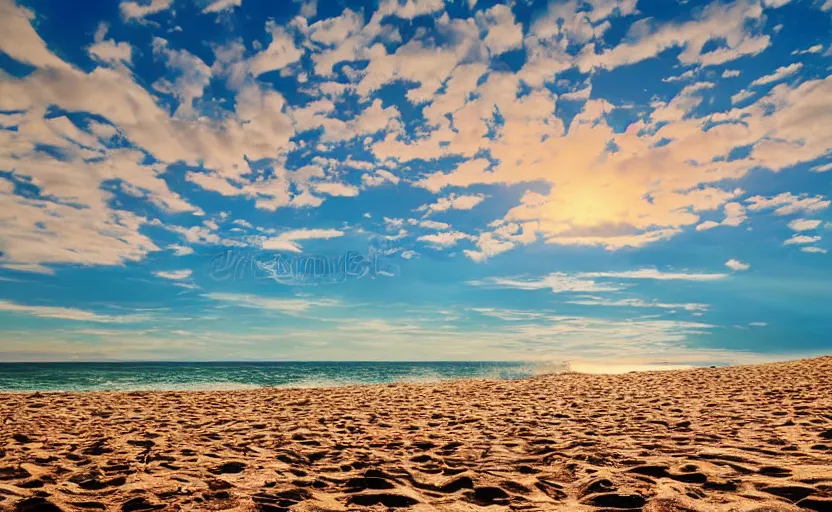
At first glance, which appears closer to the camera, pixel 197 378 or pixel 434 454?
pixel 434 454

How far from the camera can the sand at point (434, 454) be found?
3.50 metres

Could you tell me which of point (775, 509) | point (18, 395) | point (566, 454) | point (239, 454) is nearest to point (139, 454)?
point (239, 454)

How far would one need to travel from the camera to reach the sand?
350cm

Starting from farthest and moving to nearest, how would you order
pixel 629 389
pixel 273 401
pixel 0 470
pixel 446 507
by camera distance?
1. pixel 629 389
2. pixel 273 401
3. pixel 0 470
4. pixel 446 507

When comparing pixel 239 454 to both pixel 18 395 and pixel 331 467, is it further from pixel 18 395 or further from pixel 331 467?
pixel 18 395

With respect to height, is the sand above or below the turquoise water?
above

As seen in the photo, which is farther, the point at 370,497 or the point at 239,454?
the point at 239,454

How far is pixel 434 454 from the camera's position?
5137mm

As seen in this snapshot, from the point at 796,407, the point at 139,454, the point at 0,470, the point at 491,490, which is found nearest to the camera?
the point at 491,490

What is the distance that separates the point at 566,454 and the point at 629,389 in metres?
7.91

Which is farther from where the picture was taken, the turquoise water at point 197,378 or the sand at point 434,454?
the turquoise water at point 197,378

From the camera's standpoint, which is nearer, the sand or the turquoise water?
the sand

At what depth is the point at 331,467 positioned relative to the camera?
4688mm

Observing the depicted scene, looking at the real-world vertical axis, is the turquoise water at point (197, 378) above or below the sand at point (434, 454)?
below
